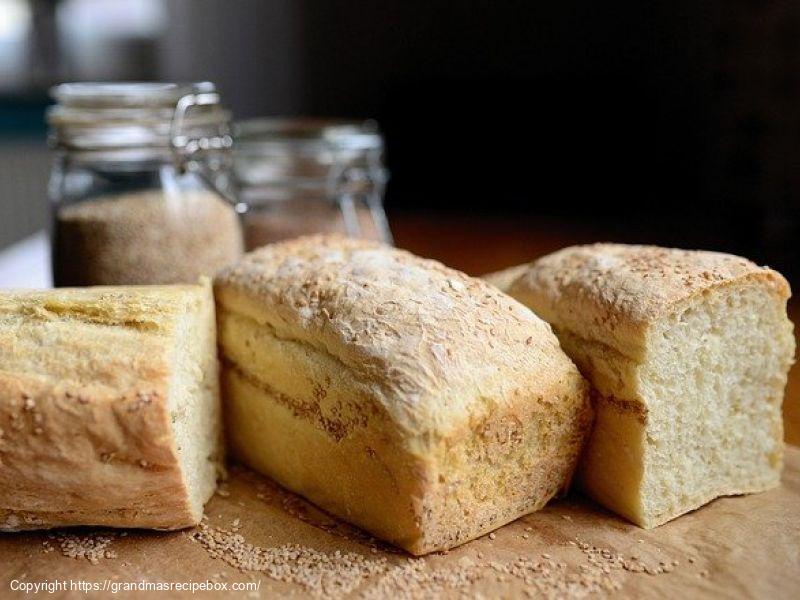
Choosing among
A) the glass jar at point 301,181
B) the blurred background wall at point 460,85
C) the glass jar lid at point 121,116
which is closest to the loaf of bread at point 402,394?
the glass jar lid at point 121,116

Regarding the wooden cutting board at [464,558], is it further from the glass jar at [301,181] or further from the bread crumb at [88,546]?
the glass jar at [301,181]

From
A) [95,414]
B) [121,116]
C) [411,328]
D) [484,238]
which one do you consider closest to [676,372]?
[411,328]

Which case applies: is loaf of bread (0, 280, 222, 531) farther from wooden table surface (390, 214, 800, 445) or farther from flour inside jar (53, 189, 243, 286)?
wooden table surface (390, 214, 800, 445)

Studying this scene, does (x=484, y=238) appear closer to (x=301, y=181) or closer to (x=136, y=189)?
(x=301, y=181)

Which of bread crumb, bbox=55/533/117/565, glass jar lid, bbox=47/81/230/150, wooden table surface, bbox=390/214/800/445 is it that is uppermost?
glass jar lid, bbox=47/81/230/150

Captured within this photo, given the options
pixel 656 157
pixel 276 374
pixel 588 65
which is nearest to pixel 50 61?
pixel 588 65

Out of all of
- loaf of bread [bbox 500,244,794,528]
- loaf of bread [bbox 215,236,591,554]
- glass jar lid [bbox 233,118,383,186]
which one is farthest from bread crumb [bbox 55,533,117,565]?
glass jar lid [bbox 233,118,383,186]

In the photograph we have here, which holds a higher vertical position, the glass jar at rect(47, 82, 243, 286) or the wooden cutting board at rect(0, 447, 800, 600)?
the glass jar at rect(47, 82, 243, 286)
